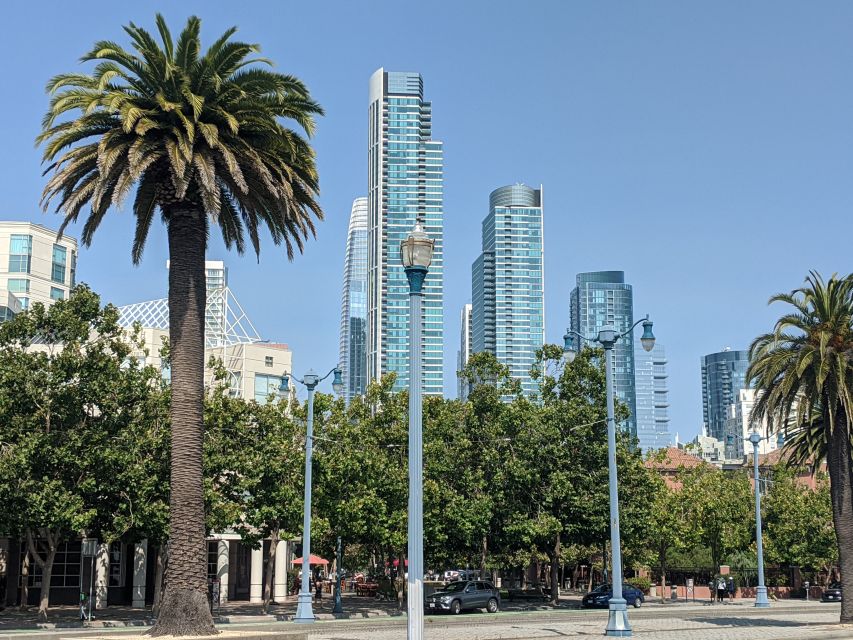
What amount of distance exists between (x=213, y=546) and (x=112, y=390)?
25.8 metres

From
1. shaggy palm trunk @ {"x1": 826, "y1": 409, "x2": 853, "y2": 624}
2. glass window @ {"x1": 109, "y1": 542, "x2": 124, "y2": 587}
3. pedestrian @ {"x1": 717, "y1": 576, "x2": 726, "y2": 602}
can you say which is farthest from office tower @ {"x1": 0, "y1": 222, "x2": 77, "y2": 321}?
shaggy palm trunk @ {"x1": 826, "y1": 409, "x2": 853, "y2": 624}

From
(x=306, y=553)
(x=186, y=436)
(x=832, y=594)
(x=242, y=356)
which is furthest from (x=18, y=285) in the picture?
(x=186, y=436)

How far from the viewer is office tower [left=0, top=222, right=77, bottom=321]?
341 feet

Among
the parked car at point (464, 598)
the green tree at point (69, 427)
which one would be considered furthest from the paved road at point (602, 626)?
the green tree at point (69, 427)

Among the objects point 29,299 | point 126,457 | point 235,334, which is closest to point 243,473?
point 126,457

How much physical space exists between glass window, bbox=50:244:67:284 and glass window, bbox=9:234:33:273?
13.3 ft

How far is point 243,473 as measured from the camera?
44.3m

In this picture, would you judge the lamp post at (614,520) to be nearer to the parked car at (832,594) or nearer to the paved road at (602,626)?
the paved road at (602,626)

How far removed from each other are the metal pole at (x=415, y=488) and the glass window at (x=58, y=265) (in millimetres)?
100362

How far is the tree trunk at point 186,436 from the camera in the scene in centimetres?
2472

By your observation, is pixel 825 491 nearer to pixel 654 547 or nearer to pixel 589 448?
pixel 654 547

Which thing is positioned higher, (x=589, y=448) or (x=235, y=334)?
(x=235, y=334)

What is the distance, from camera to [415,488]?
1733 centimetres

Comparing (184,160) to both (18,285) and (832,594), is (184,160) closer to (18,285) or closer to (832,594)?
(832,594)
